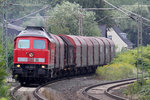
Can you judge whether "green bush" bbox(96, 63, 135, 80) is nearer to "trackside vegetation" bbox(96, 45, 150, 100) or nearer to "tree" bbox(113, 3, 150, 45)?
"trackside vegetation" bbox(96, 45, 150, 100)

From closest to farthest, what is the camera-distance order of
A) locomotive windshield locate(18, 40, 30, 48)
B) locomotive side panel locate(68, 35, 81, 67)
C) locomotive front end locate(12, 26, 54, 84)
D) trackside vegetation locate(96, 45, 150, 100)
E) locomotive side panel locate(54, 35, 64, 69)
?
trackside vegetation locate(96, 45, 150, 100) → locomotive front end locate(12, 26, 54, 84) → locomotive windshield locate(18, 40, 30, 48) → locomotive side panel locate(54, 35, 64, 69) → locomotive side panel locate(68, 35, 81, 67)

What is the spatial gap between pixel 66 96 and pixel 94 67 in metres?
17.4

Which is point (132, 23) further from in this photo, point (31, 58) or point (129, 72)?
point (31, 58)

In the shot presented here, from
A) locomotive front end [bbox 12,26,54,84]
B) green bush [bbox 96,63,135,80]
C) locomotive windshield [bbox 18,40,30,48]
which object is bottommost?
green bush [bbox 96,63,135,80]

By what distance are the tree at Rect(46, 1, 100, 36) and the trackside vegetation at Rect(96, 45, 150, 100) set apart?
1059cm

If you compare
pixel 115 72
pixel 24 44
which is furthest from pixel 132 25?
pixel 24 44

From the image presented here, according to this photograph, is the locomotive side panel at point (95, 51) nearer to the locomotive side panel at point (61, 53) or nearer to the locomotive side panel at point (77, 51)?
the locomotive side panel at point (77, 51)

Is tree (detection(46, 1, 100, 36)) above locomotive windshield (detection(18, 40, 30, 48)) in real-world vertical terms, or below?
above

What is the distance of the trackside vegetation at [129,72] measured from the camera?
19.2 metres

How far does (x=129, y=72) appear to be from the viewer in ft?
111

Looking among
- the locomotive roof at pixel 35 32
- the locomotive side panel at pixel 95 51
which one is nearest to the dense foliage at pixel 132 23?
the locomotive side panel at pixel 95 51

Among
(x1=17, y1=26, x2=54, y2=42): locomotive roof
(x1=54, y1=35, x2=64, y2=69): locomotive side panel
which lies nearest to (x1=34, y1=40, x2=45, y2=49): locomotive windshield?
(x1=17, y1=26, x2=54, y2=42): locomotive roof

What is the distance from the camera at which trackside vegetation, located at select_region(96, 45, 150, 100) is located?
19.2 meters

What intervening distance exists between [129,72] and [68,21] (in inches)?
711
